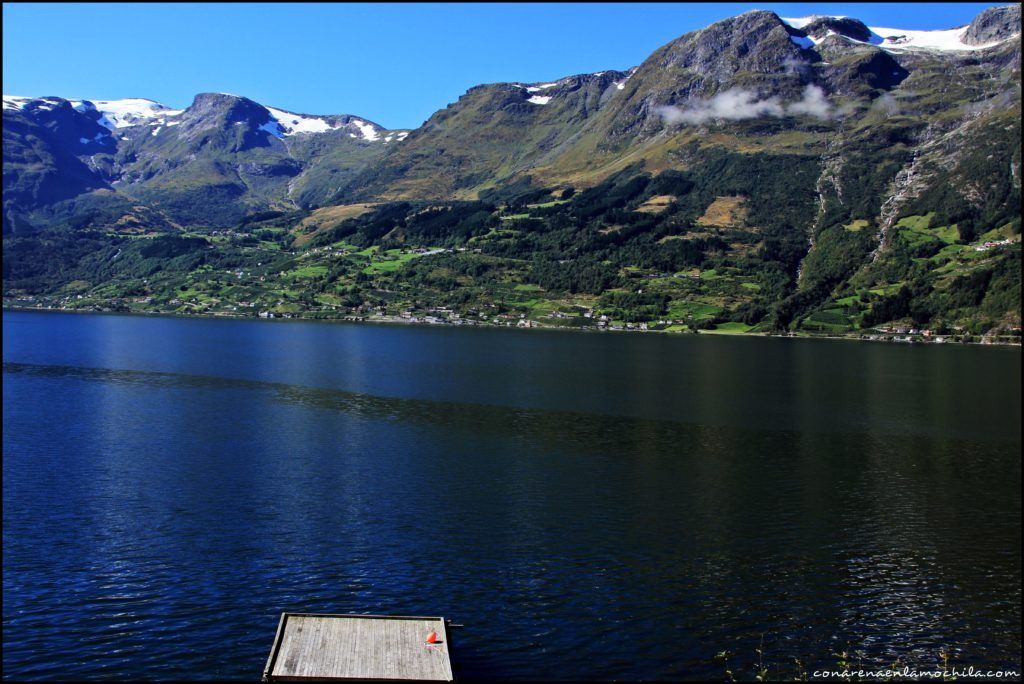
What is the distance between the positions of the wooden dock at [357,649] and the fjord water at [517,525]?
2.00 m

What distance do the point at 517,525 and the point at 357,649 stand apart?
19.3 m

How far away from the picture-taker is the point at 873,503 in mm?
53469

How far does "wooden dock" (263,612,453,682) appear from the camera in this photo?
87.2 ft

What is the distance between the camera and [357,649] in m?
27.9

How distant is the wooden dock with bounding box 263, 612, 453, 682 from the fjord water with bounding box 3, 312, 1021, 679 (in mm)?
1995

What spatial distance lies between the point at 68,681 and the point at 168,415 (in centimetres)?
5448

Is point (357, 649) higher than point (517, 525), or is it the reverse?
point (357, 649)

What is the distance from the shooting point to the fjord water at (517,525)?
3209cm

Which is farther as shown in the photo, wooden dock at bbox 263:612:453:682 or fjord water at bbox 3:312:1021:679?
fjord water at bbox 3:312:1021:679

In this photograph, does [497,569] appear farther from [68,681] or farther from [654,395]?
[654,395]

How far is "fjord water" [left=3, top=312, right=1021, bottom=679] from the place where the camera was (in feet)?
105

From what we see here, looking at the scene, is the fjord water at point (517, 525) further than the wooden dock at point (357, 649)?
Yes

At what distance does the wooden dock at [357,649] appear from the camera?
1046 inches

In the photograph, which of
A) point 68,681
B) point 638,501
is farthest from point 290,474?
point 68,681
